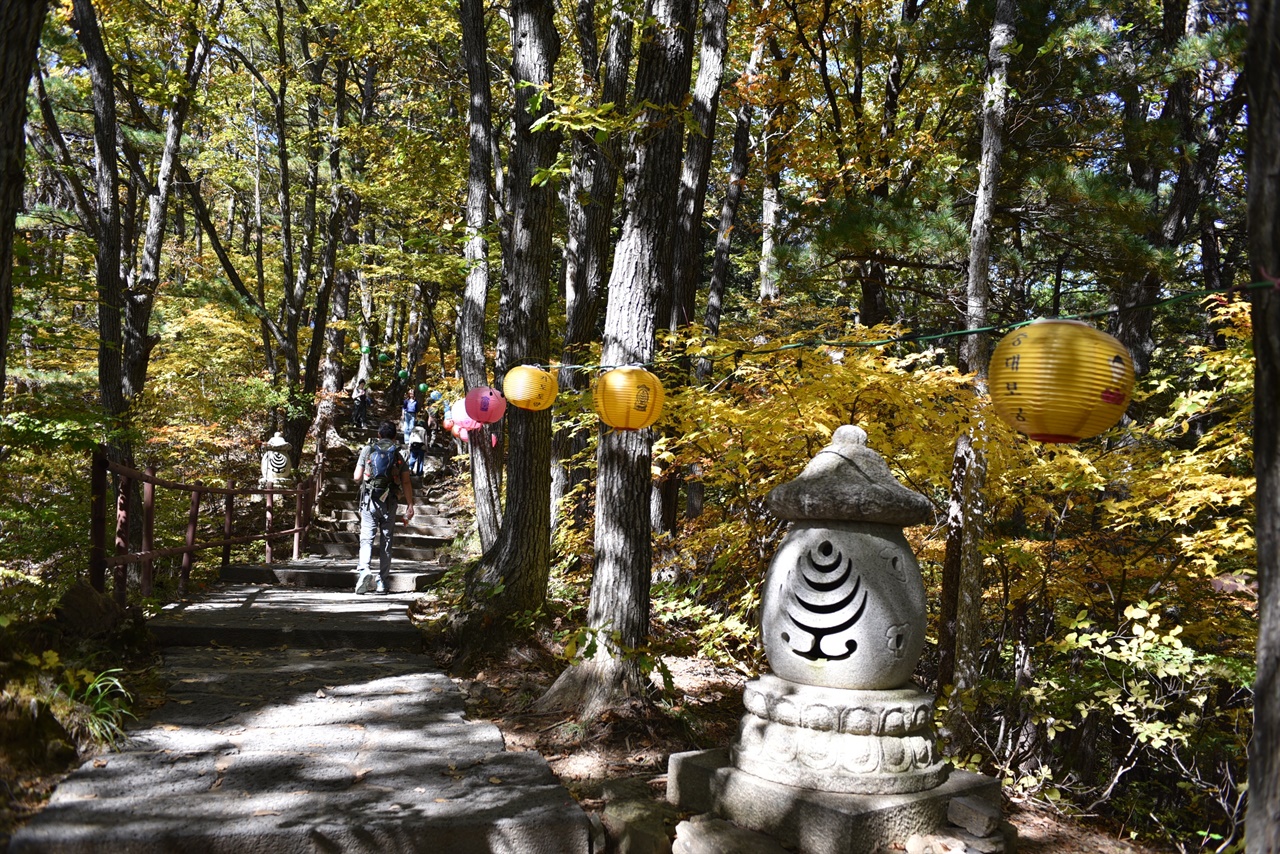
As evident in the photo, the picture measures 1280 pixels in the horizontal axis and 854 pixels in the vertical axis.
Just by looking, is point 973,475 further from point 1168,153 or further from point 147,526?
point 147,526

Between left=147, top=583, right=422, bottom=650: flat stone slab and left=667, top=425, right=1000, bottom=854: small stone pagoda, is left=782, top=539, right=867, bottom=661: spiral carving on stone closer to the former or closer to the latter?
left=667, top=425, right=1000, bottom=854: small stone pagoda

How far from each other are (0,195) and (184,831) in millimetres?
2650

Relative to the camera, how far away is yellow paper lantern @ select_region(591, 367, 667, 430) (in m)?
5.21

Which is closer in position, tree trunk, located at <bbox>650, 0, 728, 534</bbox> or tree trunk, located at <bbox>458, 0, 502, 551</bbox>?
tree trunk, located at <bbox>458, 0, 502, 551</bbox>

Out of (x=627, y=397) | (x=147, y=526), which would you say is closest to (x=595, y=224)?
(x=627, y=397)

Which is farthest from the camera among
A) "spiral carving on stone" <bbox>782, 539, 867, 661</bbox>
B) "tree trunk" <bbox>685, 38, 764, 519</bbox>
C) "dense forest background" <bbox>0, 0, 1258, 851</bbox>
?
"tree trunk" <bbox>685, 38, 764, 519</bbox>

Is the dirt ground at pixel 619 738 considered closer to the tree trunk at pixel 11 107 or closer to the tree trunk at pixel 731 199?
the tree trunk at pixel 11 107

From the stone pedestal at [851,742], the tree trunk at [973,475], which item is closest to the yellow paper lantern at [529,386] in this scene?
the stone pedestal at [851,742]

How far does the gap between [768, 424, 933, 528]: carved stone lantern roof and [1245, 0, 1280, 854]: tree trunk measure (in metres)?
1.86

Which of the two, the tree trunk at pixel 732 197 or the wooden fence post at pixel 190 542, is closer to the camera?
the wooden fence post at pixel 190 542

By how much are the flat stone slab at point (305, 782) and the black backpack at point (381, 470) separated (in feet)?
10.4

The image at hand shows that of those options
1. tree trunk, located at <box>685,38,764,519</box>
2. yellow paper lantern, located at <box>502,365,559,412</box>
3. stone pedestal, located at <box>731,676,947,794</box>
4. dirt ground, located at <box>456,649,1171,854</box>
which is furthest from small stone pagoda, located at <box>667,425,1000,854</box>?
tree trunk, located at <box>685,38,764,519</box>

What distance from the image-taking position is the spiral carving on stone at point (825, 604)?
13.8ft

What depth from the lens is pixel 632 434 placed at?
588 cm
